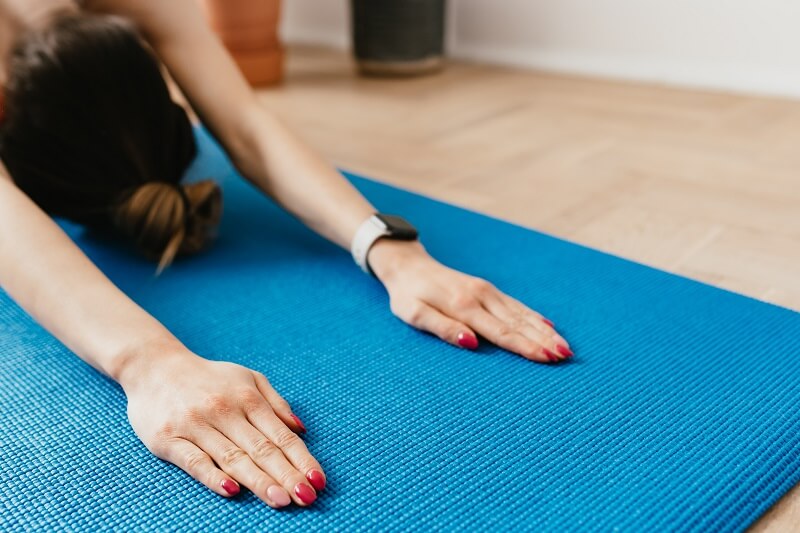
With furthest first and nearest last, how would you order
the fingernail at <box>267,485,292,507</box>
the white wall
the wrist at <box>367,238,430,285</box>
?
the white wall
the wrist at <box>367,238,430,285</box>
the fingernail at <box>267,485,292,507</box>

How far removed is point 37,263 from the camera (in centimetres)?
112

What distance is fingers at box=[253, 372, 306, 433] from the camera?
39.1 inches

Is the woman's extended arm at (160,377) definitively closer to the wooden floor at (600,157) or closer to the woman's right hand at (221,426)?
the woman's right hand at (221,426)

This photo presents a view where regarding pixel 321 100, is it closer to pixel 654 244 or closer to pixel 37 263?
pixel 654 244

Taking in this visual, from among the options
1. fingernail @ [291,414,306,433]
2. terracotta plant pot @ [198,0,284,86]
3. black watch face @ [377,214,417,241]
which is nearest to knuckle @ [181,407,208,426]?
fingernail @ [291,414,306,433]

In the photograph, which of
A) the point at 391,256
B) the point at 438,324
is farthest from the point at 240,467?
the point at 391,256

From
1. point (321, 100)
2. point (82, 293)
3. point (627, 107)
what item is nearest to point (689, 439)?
point (82, 293)

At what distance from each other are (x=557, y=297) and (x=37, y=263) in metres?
0.75

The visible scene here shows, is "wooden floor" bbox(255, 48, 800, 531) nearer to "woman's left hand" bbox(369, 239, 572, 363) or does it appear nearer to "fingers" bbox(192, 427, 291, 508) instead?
"woman's left hand" bbox(369, 239, 572, 363)

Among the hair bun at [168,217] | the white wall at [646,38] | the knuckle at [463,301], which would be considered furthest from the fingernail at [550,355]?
the white wall at [646,38]

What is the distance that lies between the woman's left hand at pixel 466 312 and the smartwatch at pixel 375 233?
0.05 metres

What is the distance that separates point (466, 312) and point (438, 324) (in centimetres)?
4

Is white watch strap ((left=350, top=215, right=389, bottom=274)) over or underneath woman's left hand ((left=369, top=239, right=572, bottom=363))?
over

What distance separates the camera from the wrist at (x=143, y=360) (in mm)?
1031
